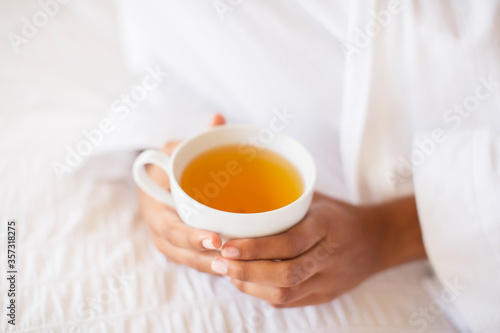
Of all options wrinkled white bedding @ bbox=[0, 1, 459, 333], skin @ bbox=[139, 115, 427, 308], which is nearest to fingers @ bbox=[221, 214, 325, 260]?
skin @ bbox=[139, 115, 427, 308]

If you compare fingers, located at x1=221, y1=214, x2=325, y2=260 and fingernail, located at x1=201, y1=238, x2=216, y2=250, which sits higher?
fingernail, located at x1=201, y1=238, x2=216, y2=250

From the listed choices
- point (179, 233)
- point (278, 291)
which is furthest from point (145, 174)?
point (278, 291)

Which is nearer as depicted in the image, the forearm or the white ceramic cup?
the white ceramic cup

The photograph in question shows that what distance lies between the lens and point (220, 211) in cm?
39

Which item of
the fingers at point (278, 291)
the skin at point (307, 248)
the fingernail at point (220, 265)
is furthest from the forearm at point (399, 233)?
the fingernail at point (220, 265)

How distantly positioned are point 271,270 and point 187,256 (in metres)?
0.11

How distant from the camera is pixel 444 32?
0.51 metres

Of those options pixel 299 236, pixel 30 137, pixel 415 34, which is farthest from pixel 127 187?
pixel 415 34

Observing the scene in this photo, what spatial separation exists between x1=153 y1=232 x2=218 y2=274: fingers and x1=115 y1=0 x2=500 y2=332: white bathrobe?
16 centimetres

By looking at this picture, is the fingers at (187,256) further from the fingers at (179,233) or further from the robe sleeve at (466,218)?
the robe sleeve at (466,218)

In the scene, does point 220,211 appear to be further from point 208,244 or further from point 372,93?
point 372,93

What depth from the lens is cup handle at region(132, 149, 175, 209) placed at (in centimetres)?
44

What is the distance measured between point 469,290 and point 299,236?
25 centimetres

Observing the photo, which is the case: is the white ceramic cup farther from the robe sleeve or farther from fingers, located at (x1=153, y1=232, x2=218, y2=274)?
the robe sleeve
